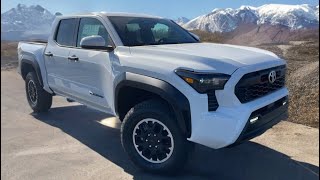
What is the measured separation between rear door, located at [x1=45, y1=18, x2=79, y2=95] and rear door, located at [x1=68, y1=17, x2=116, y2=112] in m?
0.16

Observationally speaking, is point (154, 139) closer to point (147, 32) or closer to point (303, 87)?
point (147, 32)

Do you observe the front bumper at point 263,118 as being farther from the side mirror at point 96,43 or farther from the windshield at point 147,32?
the side mirror at point 96,43

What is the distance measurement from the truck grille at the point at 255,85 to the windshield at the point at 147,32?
1.48 m

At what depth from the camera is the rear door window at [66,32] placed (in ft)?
18.6

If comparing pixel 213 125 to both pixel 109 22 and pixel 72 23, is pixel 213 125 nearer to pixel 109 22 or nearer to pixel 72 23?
pixel 109 22

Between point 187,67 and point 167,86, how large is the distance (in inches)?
10.6

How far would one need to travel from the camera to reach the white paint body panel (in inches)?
143

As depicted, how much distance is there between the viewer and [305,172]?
436cm

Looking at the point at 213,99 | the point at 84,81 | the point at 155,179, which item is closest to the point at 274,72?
the point at 213,99

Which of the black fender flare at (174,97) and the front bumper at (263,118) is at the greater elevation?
the black fender flare at (174,97)

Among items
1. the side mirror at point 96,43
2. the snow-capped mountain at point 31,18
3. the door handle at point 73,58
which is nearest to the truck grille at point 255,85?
the side mirror at point 96,43

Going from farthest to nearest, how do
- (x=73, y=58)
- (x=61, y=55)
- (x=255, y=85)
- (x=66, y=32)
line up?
(x=66, y=32) < (x=61, y=55) < (x=73, y=58) < (x=255, y=85)

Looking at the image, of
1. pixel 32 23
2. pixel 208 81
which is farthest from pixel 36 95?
pixel 208 81

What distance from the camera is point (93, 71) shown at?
4910 mm
